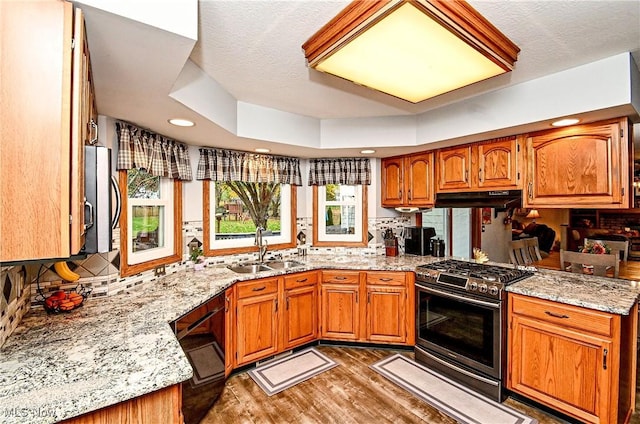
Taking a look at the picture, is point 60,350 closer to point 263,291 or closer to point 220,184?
point 263,291

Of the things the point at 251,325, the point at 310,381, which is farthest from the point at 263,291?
the point at 310,381

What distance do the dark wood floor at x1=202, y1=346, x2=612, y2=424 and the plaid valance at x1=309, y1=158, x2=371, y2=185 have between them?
6.74 feet

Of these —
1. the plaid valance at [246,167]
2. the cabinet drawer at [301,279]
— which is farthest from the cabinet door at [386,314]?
the plaid valance at [246,167]

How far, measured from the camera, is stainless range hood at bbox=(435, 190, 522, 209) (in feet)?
8.83

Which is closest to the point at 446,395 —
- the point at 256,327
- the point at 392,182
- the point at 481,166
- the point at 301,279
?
the point at 301,279

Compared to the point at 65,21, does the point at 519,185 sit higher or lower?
lower

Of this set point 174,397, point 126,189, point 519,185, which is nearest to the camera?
point 174,397

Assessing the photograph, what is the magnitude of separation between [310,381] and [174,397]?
5.24ft

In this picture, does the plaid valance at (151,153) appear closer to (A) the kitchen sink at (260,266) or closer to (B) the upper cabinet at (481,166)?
(A) the kitchen sink at (260,266)

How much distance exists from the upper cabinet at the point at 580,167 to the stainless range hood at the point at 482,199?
0.33 ft

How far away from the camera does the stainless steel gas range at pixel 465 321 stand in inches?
92.8

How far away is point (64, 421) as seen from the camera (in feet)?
3.27

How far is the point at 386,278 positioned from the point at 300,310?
2.97 ft

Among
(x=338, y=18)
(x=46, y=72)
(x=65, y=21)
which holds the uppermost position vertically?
(x=338, y=18)
